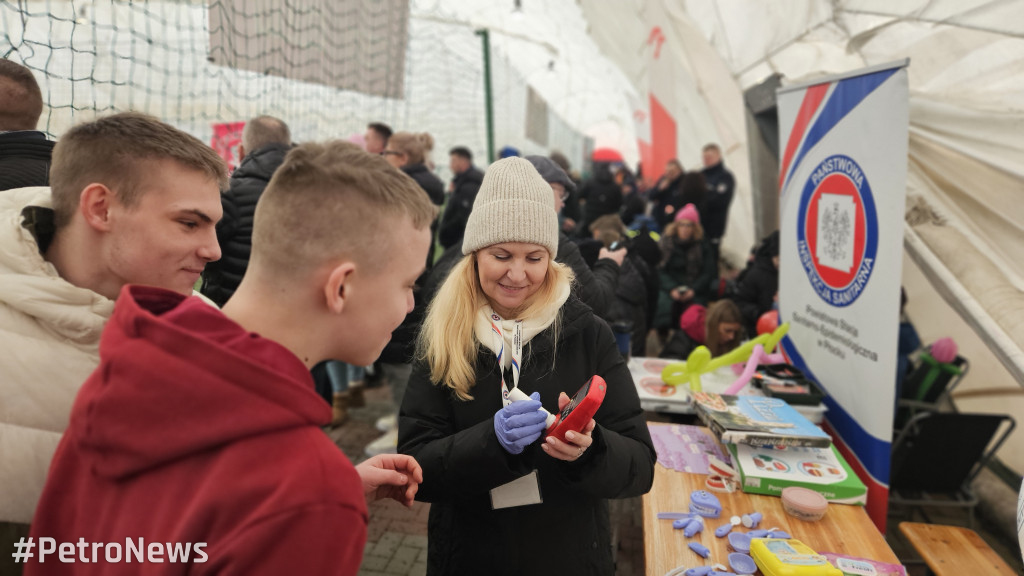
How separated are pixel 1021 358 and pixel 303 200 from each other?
2943mm

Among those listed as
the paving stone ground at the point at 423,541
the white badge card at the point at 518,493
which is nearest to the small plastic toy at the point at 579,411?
the white badge card at the point at 518,493

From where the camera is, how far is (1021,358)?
2.32 meters

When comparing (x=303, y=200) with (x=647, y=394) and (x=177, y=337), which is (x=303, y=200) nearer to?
(x=177, y=337)

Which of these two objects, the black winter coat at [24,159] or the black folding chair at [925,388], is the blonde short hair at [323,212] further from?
the black folding chair at [925,388]

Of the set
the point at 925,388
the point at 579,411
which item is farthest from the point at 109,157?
the point at 925,388

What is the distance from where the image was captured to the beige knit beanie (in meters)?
1.68

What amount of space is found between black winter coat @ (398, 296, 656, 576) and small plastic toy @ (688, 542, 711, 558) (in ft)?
0.97

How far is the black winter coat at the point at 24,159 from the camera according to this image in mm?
1865

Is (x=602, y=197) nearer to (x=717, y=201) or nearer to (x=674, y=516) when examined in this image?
(x=717, y=201)

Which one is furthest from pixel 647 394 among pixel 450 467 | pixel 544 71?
pixel 544 71

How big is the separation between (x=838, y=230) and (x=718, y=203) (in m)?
4.55

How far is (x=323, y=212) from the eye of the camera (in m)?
0.89

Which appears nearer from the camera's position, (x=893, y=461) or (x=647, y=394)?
(x=647, y=394)

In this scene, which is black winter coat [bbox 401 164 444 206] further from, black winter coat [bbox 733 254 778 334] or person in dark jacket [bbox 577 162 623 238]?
black winter coat [bbox 733 254 778 334]
